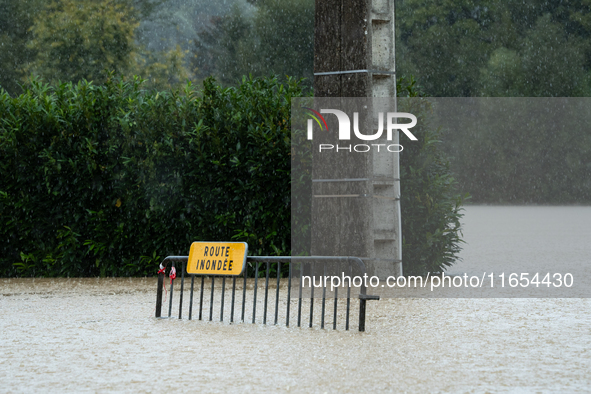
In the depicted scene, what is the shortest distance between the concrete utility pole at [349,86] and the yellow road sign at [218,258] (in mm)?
2140

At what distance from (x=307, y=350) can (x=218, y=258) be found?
1.73 metres

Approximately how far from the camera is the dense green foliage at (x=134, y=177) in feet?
34.3

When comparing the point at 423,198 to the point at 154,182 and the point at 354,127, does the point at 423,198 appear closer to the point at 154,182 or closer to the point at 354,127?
the point at 354,127

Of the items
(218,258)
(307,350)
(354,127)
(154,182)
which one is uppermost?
(354,127)

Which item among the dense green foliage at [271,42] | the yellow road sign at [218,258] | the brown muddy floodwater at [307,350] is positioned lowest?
the brown muddy floodwater at [307,350]

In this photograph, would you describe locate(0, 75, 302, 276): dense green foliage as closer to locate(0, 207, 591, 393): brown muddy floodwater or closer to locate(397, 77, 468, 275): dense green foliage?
locate(397, 77, 468, 275): dense green foliage

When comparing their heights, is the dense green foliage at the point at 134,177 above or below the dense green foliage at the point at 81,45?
below

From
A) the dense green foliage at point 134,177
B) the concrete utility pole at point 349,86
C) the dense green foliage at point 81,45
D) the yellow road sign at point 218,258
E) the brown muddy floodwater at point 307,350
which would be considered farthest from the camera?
the dense green foliage at point 81,45

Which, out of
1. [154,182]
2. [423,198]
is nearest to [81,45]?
[154,182]

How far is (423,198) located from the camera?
34.8ft

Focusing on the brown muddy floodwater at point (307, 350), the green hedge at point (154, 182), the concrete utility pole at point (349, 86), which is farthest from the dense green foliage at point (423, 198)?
the brown muddy floodwater at point (307, 350)

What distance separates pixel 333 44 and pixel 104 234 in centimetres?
433

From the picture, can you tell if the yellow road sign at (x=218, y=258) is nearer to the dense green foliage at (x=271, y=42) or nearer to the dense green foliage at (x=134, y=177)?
the dense green foliage at (x=134, y=177)

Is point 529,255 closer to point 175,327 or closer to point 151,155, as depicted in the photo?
point 151,155
